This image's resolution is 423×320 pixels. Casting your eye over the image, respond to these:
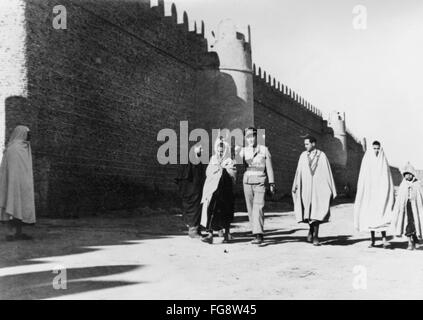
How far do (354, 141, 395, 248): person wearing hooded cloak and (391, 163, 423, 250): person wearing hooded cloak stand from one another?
146 millimetres

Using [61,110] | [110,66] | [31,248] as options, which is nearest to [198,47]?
[110,66]

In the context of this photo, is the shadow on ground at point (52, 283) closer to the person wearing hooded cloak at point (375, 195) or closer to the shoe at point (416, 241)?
the person wearing hooded cloak at point (375, 195)

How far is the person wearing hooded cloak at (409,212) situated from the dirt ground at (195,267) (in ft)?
0.80

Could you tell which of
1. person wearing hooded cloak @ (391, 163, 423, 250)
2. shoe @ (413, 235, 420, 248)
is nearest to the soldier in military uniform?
person wearing hooded cloak @ (391, 163, 423, 250)

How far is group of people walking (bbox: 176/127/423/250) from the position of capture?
6.87 metres

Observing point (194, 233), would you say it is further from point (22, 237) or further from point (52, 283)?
point (52, 283)

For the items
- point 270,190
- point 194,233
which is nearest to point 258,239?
point 270,190

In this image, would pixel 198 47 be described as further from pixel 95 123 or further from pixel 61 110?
pixel 61 110

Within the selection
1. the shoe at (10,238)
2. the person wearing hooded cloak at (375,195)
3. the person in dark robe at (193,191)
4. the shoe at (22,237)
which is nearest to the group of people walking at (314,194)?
the person wearing hooded cloak at (375,195)

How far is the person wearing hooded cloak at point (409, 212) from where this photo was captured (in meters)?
6.76

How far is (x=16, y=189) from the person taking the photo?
6.56m

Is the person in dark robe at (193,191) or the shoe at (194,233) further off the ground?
the person in dark robe at (193,191)
